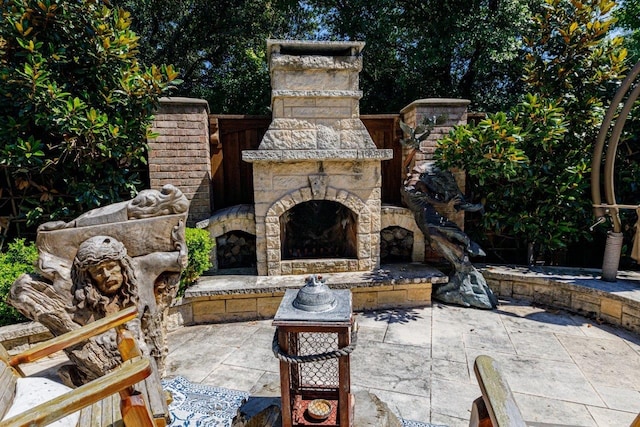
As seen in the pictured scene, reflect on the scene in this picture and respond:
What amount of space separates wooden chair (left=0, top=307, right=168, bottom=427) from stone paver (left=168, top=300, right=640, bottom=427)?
1.13m

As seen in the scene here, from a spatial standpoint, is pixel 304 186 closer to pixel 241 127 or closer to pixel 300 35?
pixel 241 127

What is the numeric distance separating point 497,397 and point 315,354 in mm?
1080

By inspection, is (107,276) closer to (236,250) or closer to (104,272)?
(104,272)

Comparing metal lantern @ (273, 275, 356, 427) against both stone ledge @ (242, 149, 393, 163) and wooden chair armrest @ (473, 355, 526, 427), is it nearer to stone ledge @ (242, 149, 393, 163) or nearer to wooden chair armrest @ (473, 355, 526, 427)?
wooden chair armrest @ (473, 355, 526, 427)

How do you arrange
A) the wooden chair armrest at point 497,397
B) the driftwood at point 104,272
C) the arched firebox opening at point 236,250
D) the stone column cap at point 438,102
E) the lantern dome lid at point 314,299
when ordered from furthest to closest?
1. the arched firebox opening at point 236,250
2. the stone column cap at point 438,102
3. the driftwood at point 104,272
4. the lantern dome lid at point 314,299
5. the wooden chair armrest at point 497,397

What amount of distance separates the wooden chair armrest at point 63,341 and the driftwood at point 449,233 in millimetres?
3760

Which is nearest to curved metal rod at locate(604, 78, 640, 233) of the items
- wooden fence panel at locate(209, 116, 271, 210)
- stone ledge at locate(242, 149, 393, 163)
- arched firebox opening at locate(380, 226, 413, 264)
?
arched firebox opening at locate(380, 226, 413, 264)

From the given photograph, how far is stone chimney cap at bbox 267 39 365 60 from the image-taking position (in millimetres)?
4352

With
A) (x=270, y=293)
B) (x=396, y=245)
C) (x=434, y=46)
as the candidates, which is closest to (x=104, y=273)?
(x=270, y=293)

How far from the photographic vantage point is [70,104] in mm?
3703

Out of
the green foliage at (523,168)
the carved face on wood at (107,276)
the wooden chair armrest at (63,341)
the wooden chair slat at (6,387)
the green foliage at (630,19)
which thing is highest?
the green foliage at (630,19)

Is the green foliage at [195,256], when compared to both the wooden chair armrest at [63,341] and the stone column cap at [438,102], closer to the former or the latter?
the wooden chair armrest at [63,341]

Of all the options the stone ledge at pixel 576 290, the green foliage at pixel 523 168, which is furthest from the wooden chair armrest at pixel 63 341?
the stone ledge at pixel 576 290

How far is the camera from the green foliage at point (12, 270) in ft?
11.1
